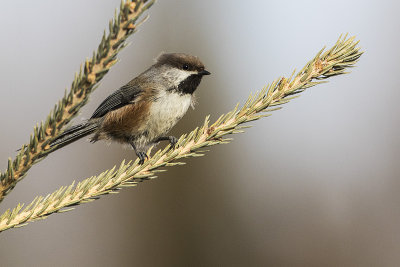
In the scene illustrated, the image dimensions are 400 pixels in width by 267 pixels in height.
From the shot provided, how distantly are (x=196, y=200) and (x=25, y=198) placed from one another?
2.75 metres

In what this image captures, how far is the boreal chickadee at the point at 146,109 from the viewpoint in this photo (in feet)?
8.82

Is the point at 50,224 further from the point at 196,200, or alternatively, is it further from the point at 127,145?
the point at 127,145

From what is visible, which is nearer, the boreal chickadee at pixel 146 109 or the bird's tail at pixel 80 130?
the bird's tail at pixel 80 130

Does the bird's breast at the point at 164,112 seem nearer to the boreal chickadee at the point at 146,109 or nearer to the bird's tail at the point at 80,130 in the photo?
the boreal chickadee at the point at 146,109

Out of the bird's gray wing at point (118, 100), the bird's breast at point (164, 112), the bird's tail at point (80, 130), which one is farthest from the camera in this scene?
the bird's gray wing at point (118, 100)

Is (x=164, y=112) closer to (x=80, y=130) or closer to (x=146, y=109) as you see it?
(x=146, y=109)

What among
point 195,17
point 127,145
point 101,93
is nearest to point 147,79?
point 127,145

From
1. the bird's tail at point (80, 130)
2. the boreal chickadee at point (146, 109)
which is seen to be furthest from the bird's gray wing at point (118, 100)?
the bird's tail at point (80, 130)

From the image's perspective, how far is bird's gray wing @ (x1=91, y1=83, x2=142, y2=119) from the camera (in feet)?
9.19

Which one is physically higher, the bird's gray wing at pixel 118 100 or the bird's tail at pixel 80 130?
the bird's gray wing at pixel 118 100

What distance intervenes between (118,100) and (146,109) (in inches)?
10.3

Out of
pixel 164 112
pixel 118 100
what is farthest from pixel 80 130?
pixel 164 112

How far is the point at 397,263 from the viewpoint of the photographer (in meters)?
5.18

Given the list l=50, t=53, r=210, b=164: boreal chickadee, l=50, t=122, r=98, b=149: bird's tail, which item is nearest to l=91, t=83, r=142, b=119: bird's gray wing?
l=50, t=53, r=210, b=164: boreal chickadee
